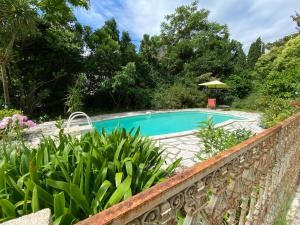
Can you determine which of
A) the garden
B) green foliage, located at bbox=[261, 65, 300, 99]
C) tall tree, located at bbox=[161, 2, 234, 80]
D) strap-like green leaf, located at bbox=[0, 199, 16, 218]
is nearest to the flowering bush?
the garden

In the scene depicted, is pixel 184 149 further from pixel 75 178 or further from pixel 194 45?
pixel 194 45

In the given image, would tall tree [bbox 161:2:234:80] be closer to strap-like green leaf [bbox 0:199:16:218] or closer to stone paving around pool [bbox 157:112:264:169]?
stone paving around pool [bbox 157:112:264:169]

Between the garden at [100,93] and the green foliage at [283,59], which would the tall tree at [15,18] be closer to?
the garden at [100,93]

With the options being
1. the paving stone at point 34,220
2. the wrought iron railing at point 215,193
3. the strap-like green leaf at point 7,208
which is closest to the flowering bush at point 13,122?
the strap-like green leaf at point 7,208

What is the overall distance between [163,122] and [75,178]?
10.8 metres

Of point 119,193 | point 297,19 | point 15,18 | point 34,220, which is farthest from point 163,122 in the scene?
point 297,19

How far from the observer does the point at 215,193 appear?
3.41 ft

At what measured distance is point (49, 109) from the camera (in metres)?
13.2

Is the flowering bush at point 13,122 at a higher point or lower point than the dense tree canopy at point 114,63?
lower

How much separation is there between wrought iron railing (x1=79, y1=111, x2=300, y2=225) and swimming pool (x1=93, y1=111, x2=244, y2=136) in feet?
26.6

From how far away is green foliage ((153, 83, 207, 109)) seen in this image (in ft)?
52.2

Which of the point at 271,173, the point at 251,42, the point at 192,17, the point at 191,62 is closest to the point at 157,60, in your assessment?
the point at 191,62

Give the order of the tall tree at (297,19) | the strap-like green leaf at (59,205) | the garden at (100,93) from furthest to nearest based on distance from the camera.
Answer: the tall tree at (297,19) → the garden at (100,93) → the strap-like green leaf at (59,205)

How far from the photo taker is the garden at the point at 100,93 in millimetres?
1728
